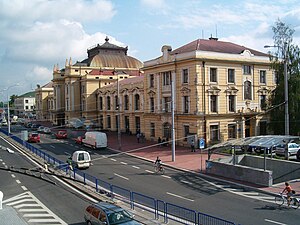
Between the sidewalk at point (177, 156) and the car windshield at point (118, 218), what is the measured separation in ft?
42.7

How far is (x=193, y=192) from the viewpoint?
2612 cm

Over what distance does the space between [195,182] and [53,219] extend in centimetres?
1316

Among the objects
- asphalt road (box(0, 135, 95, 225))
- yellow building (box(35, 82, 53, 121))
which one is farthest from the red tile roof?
yellow building (box(35, 82, 53, 121))

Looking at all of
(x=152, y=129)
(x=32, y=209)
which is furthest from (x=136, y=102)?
(x=32, y=209)

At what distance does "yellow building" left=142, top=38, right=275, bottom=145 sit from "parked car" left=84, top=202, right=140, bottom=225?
3078 centimetres

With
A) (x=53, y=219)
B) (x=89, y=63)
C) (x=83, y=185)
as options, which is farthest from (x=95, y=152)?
(x=89, y=63)

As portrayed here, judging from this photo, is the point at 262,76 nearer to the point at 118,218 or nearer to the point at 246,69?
the point at 246,69

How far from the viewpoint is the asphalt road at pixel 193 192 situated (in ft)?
66.2

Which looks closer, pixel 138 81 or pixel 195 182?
pixel 195 182

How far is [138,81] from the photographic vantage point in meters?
66.1

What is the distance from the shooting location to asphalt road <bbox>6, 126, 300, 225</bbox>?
2017 cm

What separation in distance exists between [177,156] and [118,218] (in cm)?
2625

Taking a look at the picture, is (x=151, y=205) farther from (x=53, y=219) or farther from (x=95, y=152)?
(x=95, y=152)

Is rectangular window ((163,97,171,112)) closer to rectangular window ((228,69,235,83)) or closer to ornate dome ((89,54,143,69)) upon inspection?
rectangular window ((228,69,235,83))
